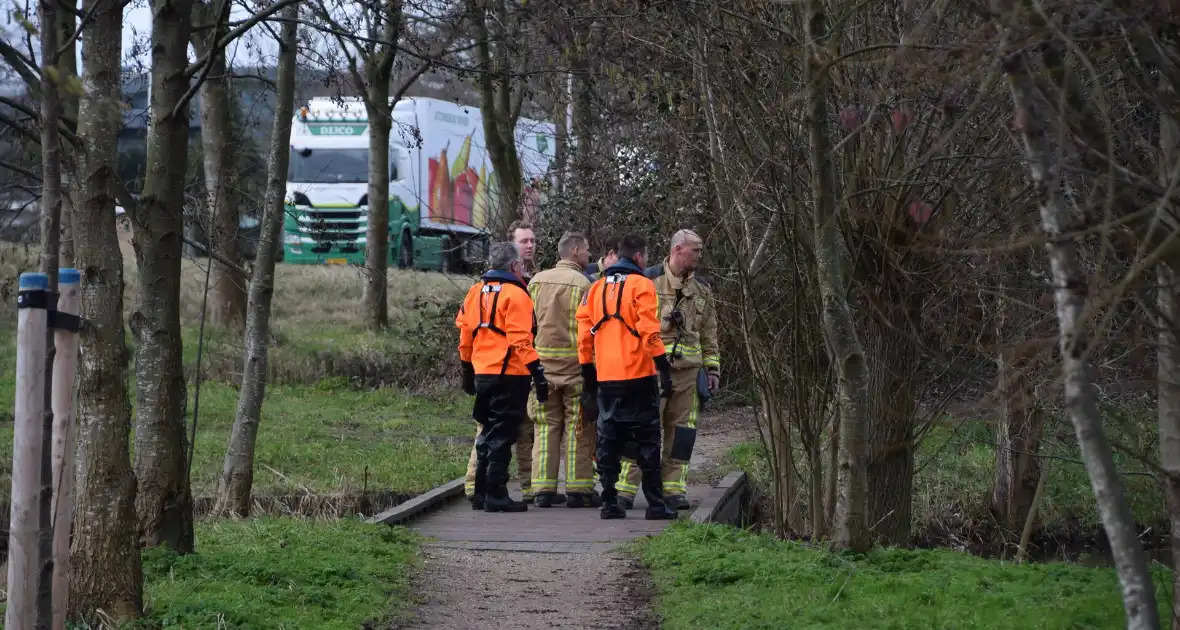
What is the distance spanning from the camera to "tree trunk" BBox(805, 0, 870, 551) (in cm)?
750

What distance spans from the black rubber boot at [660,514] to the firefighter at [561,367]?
33.8 inches

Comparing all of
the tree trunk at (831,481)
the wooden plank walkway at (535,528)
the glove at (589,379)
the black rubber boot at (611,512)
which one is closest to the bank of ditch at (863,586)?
the wooden plank walkway at (535,528)

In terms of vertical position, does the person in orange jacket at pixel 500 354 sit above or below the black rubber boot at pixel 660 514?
above

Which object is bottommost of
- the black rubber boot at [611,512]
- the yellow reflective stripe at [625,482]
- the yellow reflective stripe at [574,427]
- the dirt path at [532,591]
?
the dirt path at [532,591]

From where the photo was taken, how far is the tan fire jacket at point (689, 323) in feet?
33.5

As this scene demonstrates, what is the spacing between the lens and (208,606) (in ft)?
21.1

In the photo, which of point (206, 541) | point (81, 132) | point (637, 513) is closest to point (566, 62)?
point (637, 513)

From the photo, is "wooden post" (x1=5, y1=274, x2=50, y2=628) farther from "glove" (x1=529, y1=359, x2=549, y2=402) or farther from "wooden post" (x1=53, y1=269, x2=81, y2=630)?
"glove" (x1=529, y1=359, x2=549, y2=402)

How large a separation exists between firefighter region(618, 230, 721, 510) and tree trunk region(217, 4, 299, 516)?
2.73 m

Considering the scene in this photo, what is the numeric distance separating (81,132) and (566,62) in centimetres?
636

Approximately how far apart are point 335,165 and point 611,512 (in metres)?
18.5

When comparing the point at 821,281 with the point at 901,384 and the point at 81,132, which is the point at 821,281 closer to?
the point at 901,384

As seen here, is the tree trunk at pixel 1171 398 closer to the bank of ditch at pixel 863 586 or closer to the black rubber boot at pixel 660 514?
the bank of ditch at pixel 863 586

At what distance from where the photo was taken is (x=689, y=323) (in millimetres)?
10234
